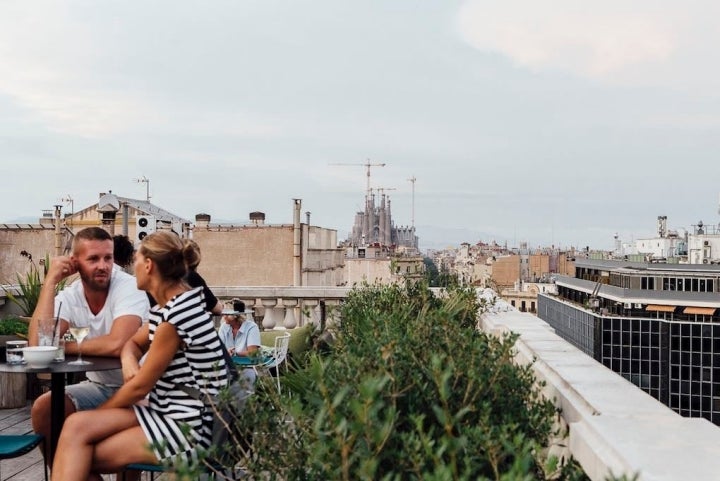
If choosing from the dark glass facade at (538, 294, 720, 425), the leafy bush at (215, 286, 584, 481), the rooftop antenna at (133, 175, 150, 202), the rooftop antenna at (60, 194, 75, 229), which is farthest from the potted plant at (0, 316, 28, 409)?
the dark glass facade at (538, 294, 720, 425)

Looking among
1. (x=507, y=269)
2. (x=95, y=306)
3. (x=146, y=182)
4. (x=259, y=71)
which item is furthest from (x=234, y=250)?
(x=507, y=269)

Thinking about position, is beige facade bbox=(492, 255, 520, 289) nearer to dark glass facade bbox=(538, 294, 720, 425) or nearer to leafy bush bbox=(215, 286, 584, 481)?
dark glass facade bbox=(538, 294, 720, 425)

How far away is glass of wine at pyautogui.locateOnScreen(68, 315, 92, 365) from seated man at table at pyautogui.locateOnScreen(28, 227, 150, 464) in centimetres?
3

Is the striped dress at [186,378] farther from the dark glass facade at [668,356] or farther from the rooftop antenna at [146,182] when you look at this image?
the dark glass facade at [668,356]

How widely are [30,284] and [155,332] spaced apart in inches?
185

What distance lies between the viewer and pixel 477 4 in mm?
10688

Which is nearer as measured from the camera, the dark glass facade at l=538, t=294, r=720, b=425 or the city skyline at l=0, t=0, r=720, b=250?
the city skyline at l=0, t=0, r=720, b=250

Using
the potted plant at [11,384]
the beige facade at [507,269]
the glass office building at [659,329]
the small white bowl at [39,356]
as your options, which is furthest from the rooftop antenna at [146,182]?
the beige facade at [507,269]

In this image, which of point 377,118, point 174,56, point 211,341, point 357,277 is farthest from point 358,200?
point 211,341

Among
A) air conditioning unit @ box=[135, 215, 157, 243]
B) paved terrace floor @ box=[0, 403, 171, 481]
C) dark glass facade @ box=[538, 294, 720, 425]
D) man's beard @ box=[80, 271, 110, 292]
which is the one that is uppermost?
air conditioning unit @ box=[135, 215, 157, 243]

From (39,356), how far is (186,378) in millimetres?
1019

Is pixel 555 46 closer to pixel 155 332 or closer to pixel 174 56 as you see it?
pixel 174 56

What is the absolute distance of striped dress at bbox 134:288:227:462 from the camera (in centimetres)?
310

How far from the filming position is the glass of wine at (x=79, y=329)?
3.86 m
